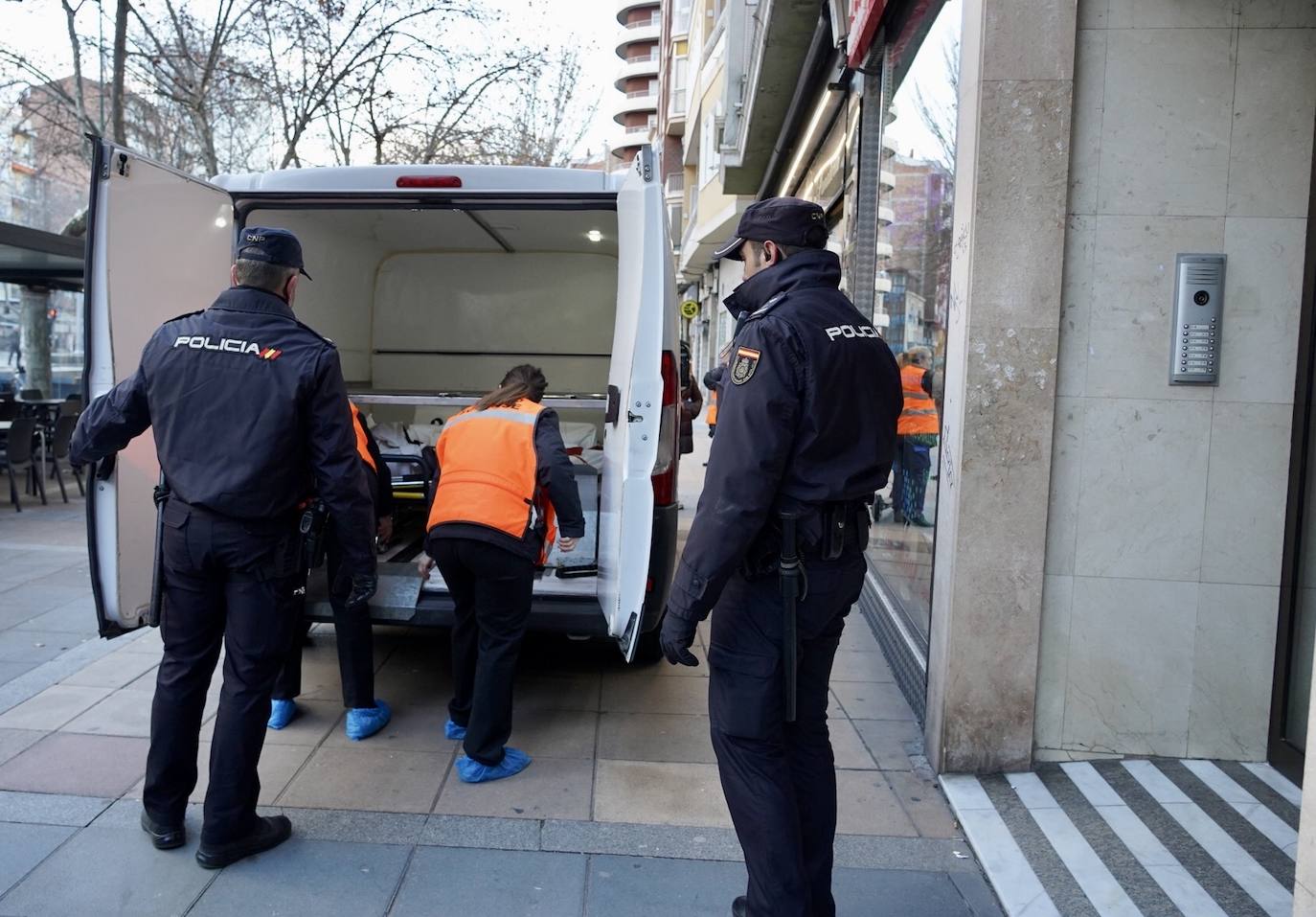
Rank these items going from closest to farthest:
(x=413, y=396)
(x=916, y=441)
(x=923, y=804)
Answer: (x=923, y=804)
(x=916, y=441)
(x=413, y=396)

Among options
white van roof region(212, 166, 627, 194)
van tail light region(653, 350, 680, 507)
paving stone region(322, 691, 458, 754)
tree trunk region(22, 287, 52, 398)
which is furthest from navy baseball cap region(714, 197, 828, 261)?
tree trunk region(22, 287, 52, 398)

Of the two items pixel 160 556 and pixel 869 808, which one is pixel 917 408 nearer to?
pixel 869 808

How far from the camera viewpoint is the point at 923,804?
3600mm

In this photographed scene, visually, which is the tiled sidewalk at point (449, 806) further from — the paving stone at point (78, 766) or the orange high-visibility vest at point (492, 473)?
the orange high-visibility vest at point (492, 473)

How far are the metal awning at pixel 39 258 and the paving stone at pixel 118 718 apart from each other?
762 centimetres

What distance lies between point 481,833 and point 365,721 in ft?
3.45

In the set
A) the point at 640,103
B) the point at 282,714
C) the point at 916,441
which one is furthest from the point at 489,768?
the point at 640,103

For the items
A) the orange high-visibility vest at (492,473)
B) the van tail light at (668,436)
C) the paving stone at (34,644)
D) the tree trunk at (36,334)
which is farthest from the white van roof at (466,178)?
the tree trunk at (36,334)

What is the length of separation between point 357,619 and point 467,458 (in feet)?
2.93

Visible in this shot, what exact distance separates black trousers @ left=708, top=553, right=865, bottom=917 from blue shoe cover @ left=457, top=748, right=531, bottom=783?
1376 millimetres

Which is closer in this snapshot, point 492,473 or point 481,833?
point 481,833

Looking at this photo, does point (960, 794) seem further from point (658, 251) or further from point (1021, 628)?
point (658, 251)

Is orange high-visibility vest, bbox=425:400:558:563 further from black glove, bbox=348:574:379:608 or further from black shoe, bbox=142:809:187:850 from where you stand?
Result: black shoe, bbox=142:809:187:850

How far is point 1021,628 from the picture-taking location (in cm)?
361
